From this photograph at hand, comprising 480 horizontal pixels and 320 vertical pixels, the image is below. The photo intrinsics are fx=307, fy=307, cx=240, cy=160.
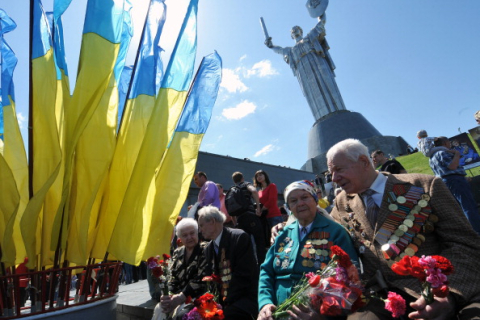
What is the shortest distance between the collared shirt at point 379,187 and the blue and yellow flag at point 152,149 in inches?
75.7

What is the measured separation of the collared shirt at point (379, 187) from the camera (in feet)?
7.33

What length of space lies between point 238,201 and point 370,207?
2.72 metres

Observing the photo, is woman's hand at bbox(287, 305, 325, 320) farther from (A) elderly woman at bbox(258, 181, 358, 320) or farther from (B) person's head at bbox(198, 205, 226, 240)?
(B) person's head at bbox(198, 205, 226, 240)

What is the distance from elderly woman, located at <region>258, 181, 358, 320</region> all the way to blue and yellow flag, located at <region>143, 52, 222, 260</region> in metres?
1.08

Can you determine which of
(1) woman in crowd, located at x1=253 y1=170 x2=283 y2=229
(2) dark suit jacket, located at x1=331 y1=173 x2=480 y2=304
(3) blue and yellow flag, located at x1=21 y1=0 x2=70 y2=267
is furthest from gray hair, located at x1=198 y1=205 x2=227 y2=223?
(1) woman in crowd, located at x1=253 y1=170 x2=283 y2=229

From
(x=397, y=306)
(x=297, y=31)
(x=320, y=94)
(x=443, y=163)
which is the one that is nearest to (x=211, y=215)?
(x=397, y=306)

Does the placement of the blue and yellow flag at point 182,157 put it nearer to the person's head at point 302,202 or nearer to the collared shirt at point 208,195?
the person's head at point 302,202

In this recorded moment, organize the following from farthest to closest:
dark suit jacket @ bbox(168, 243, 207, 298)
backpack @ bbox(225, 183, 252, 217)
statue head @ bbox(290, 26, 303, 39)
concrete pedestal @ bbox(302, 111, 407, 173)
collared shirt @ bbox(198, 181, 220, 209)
→ statue head @ bbox(290, 26, 303, 39), concrete pedestal @ bbox(302, 111, 407, 173), collared shirt @ bbox(198, 181, 220, 209), backpack @ bbox(225, 183, 252, 217), dark suit jacket @ bbox(168, 243, 207, 298)

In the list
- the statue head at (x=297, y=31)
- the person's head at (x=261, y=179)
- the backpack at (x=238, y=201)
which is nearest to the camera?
the backpack at (x=238, y=201)

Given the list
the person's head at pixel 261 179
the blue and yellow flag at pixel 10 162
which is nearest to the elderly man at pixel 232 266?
the blue and yellow flag at pixel 10 162

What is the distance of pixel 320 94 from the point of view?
29859 millimetres

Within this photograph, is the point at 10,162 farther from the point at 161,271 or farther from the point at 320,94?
the point at 320,94

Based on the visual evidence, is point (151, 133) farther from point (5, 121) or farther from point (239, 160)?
point (239, 160)

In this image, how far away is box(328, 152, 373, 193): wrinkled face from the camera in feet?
7.45
